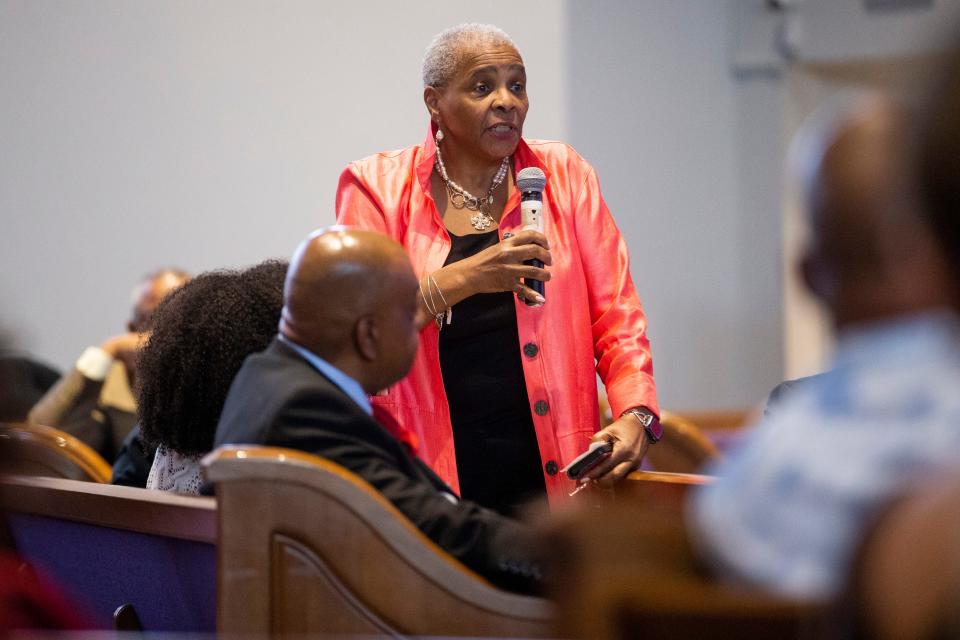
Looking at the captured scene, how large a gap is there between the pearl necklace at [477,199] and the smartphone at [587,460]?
574 millimetres

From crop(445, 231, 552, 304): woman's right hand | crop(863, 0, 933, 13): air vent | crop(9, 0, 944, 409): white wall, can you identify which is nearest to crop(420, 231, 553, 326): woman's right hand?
crop(445, 231, 552, 304): woman's right hand

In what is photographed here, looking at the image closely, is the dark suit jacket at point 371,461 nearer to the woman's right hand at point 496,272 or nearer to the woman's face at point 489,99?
the woman's right hand at point 496,272

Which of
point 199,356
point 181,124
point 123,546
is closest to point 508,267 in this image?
point 199,356

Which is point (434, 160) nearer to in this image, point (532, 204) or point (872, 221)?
point (532, 204)

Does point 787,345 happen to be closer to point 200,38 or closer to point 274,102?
point 274,102

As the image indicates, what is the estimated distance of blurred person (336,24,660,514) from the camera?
8.43 ft

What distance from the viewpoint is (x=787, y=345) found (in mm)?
7211

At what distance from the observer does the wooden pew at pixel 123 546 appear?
2225 millimetres

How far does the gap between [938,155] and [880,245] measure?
0.32ft

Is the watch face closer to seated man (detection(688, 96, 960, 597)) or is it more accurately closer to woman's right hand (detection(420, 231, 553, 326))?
woman's right hand (detection(420, 231, 553, 326))

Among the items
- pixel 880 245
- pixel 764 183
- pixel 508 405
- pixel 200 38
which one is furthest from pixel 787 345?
pixel 880 245

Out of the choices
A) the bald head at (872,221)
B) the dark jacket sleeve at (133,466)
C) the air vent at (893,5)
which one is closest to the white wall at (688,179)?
the air vent at (893,5)

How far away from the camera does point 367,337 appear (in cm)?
198

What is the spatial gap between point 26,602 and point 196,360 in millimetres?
1102
